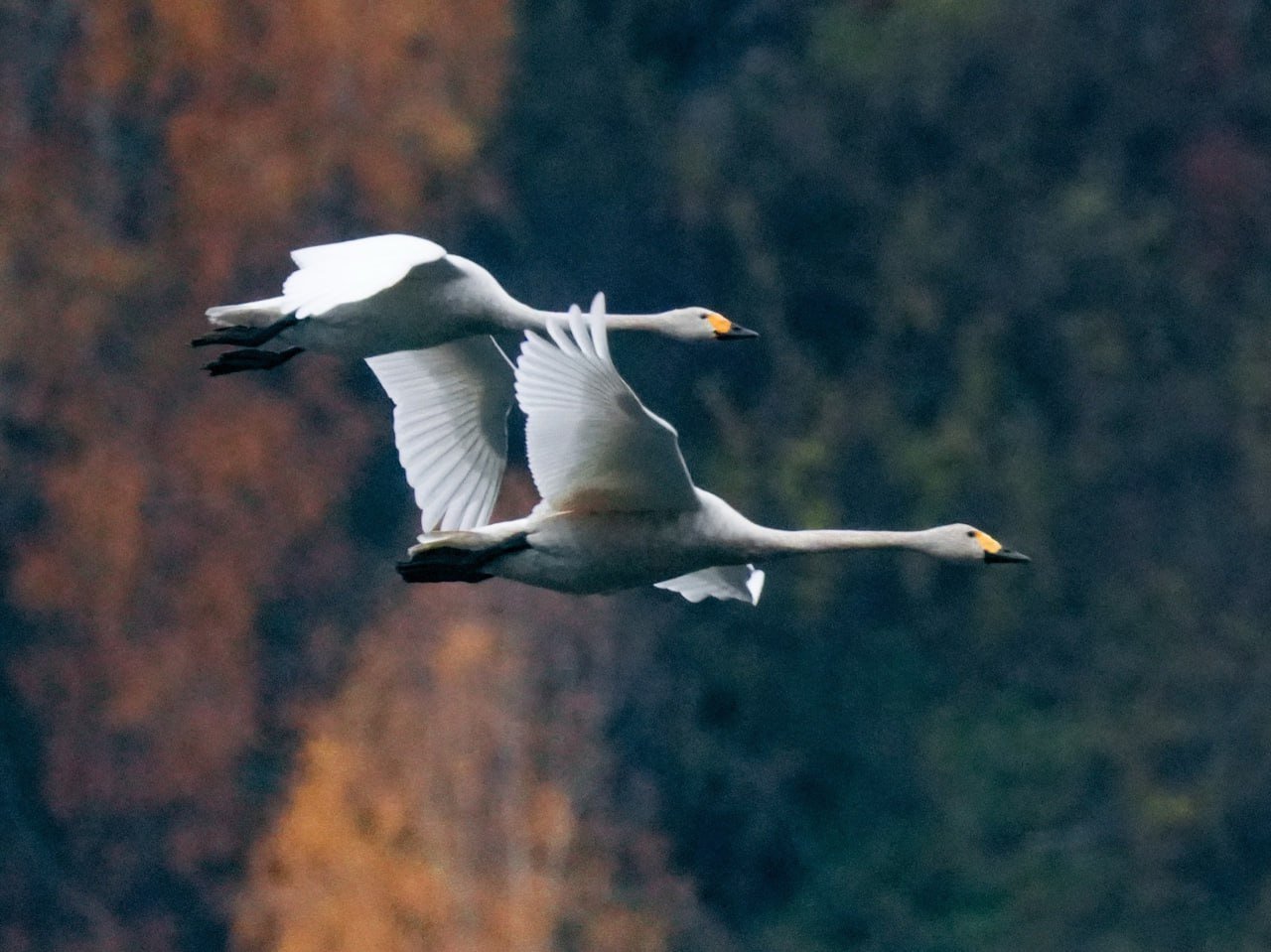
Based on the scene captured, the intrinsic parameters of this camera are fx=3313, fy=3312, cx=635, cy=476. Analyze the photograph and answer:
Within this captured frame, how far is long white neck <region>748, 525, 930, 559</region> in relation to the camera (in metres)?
10.8

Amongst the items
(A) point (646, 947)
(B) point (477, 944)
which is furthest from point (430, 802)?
(A) point (646, 947)

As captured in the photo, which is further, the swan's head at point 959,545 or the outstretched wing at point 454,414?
the outstretched wing at point 454,414

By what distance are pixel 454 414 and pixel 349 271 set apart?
1957 mm

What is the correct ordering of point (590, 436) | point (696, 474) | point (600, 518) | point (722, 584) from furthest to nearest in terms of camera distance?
point (696, 474)
point (722, 584)
point (600, 518)
point (590, 436)

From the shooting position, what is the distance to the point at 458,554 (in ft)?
36.2

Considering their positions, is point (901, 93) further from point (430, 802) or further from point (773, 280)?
point (430, 802)

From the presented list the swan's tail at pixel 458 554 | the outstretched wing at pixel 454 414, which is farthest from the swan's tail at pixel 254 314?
the swan's tail at pixel 458 554

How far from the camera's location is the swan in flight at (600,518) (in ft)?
34.4

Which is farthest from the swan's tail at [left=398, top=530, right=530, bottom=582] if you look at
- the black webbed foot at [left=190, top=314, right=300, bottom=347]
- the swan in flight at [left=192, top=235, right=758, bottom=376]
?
the black webbed foot at [left=190, top=314, right=300, bottom=347]

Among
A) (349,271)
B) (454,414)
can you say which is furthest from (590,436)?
(454,414)

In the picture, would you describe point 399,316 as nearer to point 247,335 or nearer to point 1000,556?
point 247,335

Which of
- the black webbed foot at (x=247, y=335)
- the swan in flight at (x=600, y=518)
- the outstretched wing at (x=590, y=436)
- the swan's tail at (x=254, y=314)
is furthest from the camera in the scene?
the swan's tail at (x=254, y=314)

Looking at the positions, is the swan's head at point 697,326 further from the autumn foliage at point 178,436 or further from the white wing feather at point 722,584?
the autumn foliage at point 178,436

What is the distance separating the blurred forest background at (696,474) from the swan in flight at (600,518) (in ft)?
44.6
